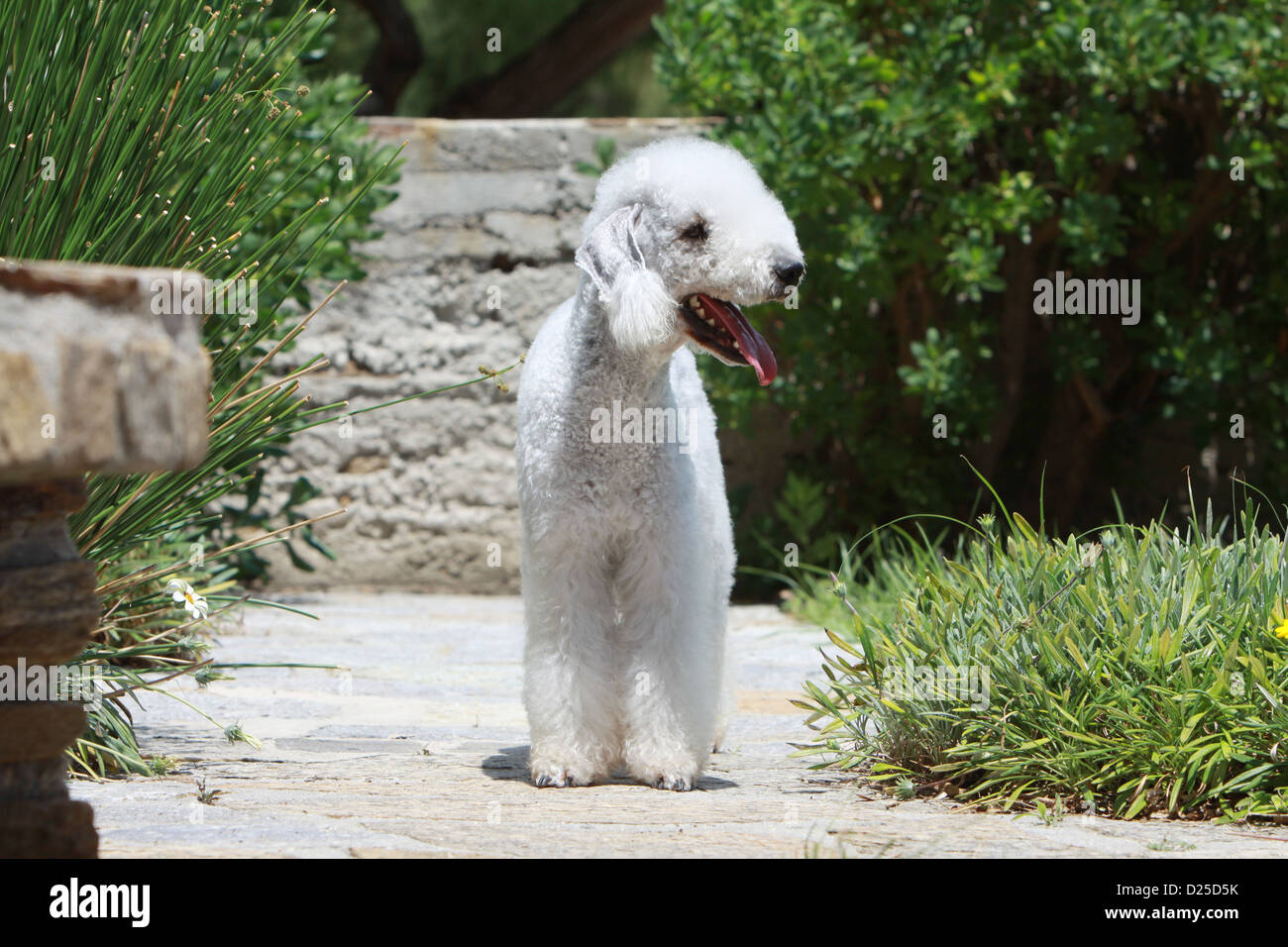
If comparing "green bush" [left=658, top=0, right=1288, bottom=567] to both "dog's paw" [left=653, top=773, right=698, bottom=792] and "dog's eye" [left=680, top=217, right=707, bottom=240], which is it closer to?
"dog's eye" [left=680, top=217, right=707, bottom=240]

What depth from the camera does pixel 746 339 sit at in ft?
10.2

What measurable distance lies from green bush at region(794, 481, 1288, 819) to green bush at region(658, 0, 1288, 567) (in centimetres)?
272

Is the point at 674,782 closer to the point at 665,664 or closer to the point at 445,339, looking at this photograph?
the point at 665,664

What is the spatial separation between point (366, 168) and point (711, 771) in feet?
10.5

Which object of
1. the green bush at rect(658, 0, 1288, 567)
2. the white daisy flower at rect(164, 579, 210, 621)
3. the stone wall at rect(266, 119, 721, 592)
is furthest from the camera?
the stone wall at rect(266, 119, 721, 592)

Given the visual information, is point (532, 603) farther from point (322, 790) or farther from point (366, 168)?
point (366, 168)

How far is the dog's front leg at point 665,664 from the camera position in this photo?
10.2 feet

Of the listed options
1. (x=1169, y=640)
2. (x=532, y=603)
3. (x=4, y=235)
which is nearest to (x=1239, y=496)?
(x=1169, y=640)

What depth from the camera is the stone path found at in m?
2.42

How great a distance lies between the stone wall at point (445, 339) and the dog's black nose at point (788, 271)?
365 centimetres

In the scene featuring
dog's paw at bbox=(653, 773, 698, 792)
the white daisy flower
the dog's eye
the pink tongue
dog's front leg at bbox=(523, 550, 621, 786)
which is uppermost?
the dog's eye

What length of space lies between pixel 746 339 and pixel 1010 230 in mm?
3043

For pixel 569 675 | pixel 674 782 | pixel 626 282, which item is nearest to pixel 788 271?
pixel 626 282

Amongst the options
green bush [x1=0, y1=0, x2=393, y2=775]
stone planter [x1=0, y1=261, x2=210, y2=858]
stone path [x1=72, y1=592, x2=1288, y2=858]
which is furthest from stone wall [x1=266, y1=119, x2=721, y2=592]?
stone planter [x1=0, y1=261, x2=210, y2=858]
